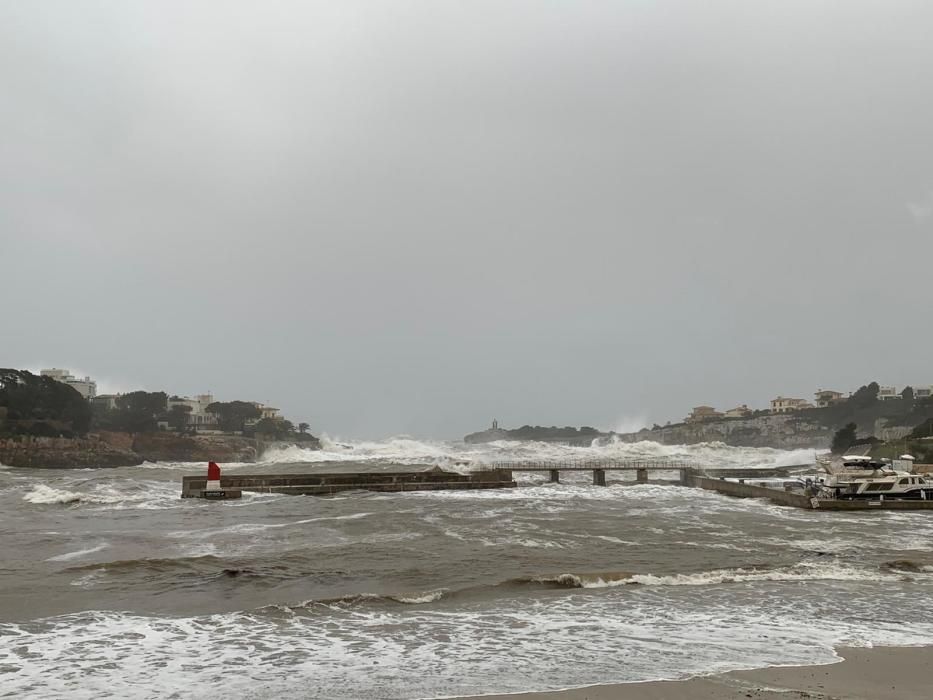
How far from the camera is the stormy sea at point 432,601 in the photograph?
7875 millimetres

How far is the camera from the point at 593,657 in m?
8.34

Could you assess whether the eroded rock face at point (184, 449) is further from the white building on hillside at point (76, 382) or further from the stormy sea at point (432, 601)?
the stormy sea at point (432, 601)

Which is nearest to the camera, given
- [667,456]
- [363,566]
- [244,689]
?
[244,689]

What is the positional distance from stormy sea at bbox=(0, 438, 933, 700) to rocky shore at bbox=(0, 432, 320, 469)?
76.3 m

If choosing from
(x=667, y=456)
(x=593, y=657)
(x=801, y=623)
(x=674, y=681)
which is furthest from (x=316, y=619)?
(x=667, y=456)

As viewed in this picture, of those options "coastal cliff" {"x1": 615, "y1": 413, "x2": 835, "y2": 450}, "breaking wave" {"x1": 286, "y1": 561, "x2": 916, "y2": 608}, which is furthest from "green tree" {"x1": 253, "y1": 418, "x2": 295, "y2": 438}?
"breaking wave" {"x1": 286, "y1": 561, "x2": 916, "y2": 608}

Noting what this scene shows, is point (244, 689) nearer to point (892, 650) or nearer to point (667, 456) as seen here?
point (892, 650)

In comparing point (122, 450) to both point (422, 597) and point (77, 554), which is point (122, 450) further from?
point (422, 597)

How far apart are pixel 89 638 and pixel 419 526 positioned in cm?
1383

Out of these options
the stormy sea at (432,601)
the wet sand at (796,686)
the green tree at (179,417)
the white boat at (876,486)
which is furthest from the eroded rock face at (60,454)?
the wet sand at (796,686)

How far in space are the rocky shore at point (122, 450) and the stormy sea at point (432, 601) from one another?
7628cm

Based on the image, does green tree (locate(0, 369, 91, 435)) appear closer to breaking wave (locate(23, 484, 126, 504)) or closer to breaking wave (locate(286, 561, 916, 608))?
breaking wave (locate(23, 484, 126, 504))

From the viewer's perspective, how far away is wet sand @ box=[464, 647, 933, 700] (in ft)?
22.3

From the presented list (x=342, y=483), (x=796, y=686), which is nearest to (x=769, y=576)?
(x=796, y=686)
